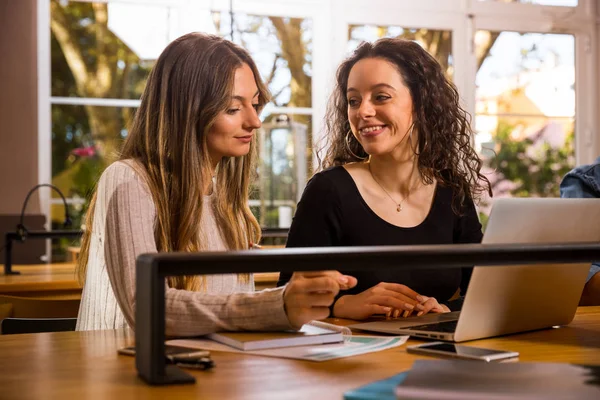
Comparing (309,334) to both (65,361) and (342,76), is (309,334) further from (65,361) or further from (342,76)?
(342,76)

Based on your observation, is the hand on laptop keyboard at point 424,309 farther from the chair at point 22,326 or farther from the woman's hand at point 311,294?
the chair at point 22,326

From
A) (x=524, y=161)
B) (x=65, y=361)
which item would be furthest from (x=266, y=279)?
(x=524, y=161)

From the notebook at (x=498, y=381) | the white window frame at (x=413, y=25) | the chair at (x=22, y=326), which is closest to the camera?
the notebook at (x=498, y=381)

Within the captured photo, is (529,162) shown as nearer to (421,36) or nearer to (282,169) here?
(421,36)

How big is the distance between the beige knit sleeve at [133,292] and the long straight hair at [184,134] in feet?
0.21

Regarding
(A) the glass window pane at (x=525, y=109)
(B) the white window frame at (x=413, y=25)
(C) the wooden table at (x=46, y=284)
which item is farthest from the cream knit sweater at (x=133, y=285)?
(A) the glass window pane at (x=525, y=109)

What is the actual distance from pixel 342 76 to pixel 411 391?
1.67 meters

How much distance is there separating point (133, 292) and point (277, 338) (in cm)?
34

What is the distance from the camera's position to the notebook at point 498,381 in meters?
0.84

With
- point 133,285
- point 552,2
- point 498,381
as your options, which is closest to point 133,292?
point 133,285

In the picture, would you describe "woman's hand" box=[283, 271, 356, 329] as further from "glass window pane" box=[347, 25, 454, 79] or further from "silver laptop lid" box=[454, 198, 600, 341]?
"glass window pane" box=[347, 25, 454, 79]

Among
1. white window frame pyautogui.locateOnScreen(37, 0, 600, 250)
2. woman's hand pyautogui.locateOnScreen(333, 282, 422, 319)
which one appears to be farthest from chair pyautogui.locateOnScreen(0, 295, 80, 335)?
white window frame pyautogui.locateOnScreen(37, 0, 600, 250)

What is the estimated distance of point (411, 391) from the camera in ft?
2.80

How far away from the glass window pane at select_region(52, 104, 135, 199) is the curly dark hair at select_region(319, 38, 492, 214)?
2.91 m
